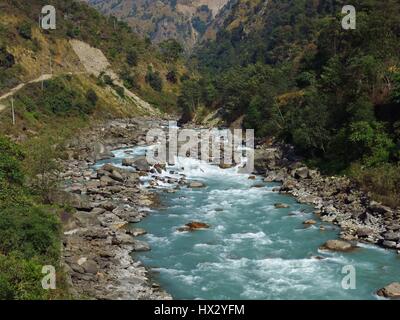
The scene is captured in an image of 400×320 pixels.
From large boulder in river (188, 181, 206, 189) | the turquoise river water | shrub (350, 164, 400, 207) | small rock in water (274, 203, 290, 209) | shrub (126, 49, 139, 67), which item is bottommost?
the turquoise river water

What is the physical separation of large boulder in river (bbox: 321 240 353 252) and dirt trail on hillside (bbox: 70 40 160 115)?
80772 millimetres

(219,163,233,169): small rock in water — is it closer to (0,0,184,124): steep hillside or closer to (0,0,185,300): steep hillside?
(0,0,185,300): steep hillside

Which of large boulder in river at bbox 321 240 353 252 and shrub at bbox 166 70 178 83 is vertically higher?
shrub at bbox 166 70 178 83

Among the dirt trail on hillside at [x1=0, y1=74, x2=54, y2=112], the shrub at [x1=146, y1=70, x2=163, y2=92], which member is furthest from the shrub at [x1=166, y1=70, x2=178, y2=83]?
the dirt trail on hillside at [x1=0, y1=74, x2=54, y2=112]

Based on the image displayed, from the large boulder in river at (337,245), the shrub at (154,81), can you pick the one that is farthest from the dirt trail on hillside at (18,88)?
the large boulder in river at (337,245)

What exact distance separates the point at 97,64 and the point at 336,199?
264 ft

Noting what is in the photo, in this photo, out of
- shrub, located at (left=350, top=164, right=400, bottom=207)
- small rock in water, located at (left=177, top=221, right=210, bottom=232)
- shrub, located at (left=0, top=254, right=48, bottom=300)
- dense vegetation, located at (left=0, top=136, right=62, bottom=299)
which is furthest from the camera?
shrub, located at (left=350, top=164, right=400, bottom=207)

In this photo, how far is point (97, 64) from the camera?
342ft

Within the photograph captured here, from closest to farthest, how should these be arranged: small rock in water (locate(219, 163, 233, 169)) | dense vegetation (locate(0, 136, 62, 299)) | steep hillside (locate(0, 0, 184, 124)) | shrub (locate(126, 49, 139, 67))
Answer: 1. dense vegetation (locate(0, 136, 62, 299))
2. small rock in water (locate(219, 163, 233, 169))
3. steep hillside (locate(0, 0, 184, 124))
4. shrub (locate(126, 49, 139, 67))

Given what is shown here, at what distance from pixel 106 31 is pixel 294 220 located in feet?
325

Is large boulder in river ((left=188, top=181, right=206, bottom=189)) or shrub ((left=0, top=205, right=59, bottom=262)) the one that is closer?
shrub ((left=0, top=205, right=59, bottom=262))

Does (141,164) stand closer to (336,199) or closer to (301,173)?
(301,173)

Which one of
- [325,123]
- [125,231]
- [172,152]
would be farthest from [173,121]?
[125,231]

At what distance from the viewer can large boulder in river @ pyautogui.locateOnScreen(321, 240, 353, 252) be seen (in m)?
28.0
